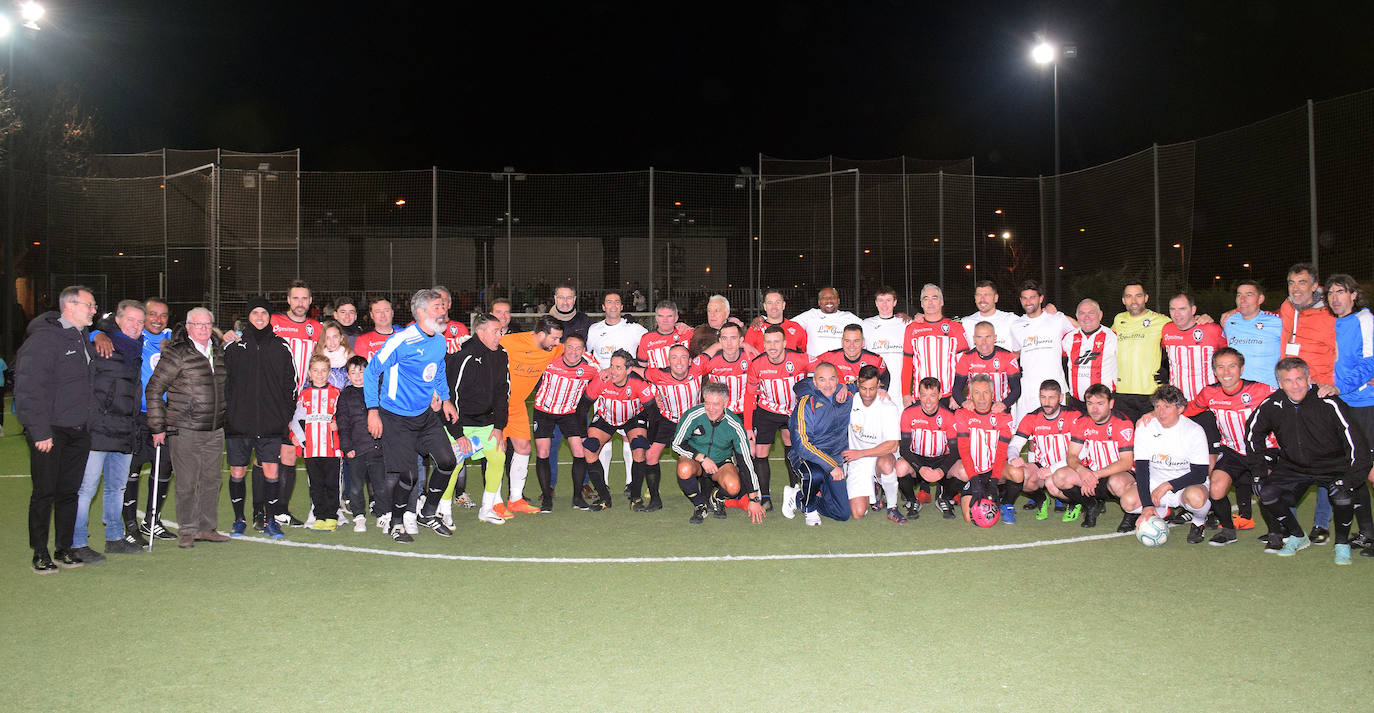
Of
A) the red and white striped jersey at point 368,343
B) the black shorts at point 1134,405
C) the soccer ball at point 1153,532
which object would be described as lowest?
the soccer ball at point 1153,532

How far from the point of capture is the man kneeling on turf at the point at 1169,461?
730 centimetres

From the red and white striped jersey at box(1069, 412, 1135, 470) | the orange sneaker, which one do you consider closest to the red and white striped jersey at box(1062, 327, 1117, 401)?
the red and white striped jersey at box(1069, 412, 1135, 470)

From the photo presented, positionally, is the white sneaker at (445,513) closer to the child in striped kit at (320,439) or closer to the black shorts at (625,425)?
the child in striped kit at (320,439)

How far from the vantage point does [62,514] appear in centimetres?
630

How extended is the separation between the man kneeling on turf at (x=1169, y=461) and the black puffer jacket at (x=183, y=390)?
7085 millimetres

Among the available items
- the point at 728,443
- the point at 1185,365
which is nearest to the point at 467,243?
Result: the point at 728,443

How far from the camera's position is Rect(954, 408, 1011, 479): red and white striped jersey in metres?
8.03

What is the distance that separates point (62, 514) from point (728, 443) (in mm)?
4958

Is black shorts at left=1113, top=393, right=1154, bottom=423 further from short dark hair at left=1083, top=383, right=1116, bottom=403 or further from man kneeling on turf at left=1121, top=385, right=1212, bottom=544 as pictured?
man kneeling on turf at left=1121, top=385, right=1212, bottom=544

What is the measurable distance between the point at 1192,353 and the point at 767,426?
3.76 metres

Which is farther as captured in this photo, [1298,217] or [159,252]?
[159,252]

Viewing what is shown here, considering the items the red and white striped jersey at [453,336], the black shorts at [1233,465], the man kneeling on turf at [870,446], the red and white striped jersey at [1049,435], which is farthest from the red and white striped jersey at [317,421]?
the black shorts at [1233,465]

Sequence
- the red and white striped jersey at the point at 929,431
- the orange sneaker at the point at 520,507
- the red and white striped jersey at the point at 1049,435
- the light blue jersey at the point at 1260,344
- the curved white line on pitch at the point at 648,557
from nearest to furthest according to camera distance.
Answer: the curved white line on pitch at the point at 648,557, the light blue jersey at the point at 1260,344, the red and white striped jersey at the point at 1049,435, the red and white striped jersey at the point at 929,431, the orange sneaker at the point at 520,507

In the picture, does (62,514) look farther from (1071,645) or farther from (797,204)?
(797,204)
